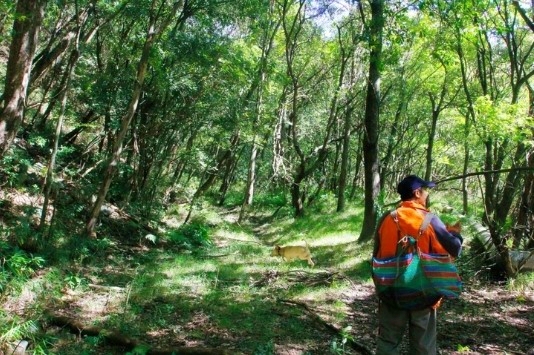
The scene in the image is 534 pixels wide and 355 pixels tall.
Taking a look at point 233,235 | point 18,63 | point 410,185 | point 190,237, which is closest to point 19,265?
point 18,63

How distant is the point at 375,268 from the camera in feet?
13.4

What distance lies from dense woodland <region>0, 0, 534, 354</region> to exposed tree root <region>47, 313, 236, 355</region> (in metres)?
2.51

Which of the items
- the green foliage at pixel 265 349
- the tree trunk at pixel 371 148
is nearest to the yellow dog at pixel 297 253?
the tree trunk at pixel 371 148

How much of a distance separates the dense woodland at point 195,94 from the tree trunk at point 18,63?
0.03 metres

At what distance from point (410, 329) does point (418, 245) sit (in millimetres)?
→ 799

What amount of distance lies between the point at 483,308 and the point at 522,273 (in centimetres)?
159

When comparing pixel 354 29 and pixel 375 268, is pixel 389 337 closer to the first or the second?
pixel 375 268

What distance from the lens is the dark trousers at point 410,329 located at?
4.04m

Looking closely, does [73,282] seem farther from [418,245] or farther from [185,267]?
[418,245]

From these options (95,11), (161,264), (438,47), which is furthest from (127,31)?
(438,47)

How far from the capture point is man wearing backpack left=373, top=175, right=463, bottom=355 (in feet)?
12.8

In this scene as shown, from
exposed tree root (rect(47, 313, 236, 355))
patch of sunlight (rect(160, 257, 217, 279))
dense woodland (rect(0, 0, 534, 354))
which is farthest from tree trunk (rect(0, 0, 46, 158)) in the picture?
exposed tree root (rect(47, 313, 236, 355))

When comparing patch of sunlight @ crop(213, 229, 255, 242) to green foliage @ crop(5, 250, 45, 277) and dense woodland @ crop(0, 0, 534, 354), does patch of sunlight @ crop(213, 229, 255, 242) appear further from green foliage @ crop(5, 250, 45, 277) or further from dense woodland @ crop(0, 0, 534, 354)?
green foliage @ crop(5, 250, 45, 277)

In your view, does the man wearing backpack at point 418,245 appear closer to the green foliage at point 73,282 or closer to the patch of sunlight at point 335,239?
the green foliage at point 73,282
